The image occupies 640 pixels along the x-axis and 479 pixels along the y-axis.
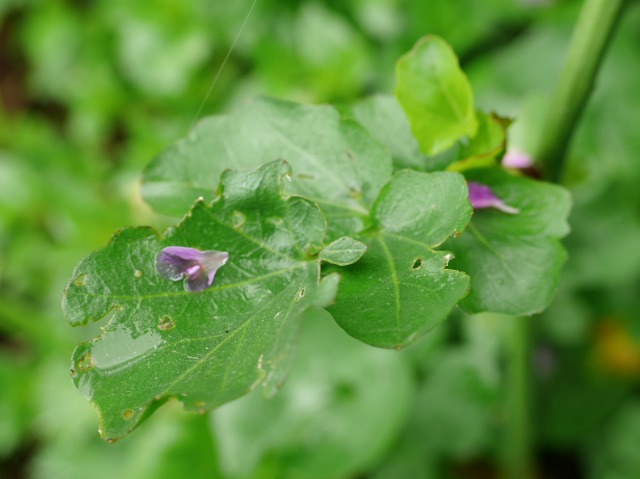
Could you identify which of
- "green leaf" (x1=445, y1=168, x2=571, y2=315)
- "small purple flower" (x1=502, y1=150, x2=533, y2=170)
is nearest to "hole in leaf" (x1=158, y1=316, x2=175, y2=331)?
"green leaf" (x1=445, y1=168, x2=571, y2=315)

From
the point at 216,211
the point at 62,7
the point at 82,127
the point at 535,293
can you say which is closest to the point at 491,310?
the point at 535,293

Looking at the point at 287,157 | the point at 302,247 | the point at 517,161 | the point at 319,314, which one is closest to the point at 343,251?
the point at 302,247

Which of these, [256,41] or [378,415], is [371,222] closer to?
[378,415]

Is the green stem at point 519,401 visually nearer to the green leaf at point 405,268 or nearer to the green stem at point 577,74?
the green stem at point 577,74

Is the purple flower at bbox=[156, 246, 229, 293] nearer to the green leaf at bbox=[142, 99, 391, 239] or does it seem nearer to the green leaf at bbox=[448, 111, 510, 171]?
the green leaf at bbox=[142, 99, 391, 239]

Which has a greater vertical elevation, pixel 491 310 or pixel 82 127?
pixel 491 310

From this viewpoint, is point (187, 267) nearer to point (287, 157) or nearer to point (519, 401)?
point (287, 157)
